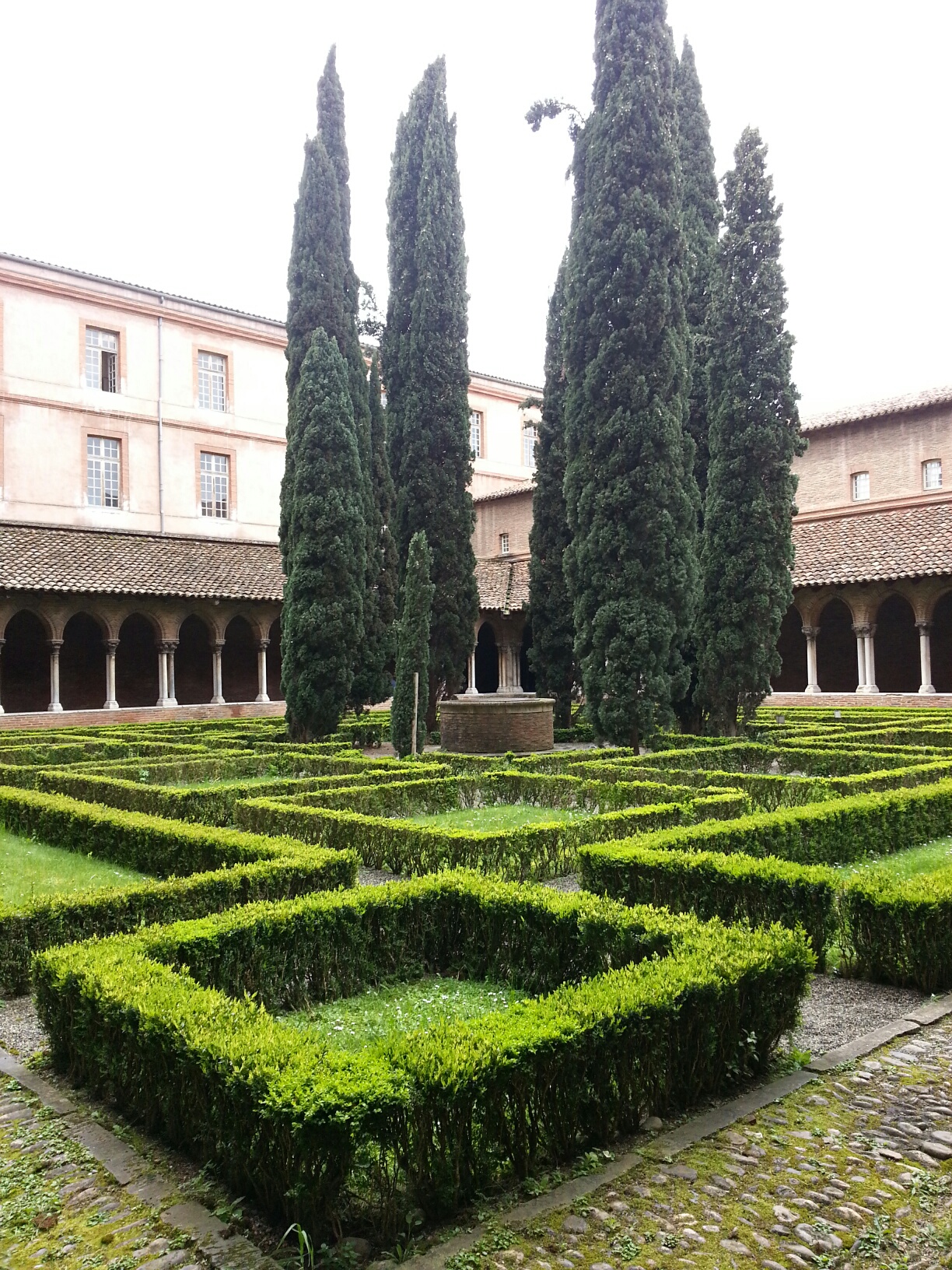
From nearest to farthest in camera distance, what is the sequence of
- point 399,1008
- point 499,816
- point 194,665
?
point 399,1008 < point 499,816 < point 194,665

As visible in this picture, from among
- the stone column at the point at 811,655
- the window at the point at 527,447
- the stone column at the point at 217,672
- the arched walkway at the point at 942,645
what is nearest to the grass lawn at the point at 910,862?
the stone column at the point at 811,655

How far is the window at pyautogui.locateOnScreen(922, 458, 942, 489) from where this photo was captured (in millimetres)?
26500

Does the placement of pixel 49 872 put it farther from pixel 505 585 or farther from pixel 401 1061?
pixel 505 585

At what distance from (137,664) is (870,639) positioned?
18.6m

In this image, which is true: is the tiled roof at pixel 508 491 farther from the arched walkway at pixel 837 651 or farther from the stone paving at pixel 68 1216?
the stone paving at pixel 68 1216

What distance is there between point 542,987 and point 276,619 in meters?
22.5

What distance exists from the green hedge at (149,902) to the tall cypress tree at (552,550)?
13629 millimetres

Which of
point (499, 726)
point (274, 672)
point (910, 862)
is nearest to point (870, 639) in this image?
point (499, 726)

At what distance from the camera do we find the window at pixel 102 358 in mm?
28953

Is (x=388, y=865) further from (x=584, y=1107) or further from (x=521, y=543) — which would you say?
(x=521, y=543)

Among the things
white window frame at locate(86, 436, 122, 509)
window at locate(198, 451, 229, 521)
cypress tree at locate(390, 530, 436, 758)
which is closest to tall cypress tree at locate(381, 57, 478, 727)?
cypress tree at locate(390, 530, 436, 758)

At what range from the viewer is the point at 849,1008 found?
507 centimetres

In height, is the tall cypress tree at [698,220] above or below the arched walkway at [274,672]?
above

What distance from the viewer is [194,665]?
27.2 meters
